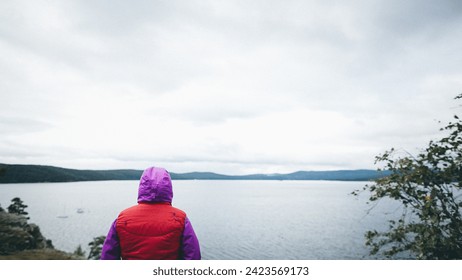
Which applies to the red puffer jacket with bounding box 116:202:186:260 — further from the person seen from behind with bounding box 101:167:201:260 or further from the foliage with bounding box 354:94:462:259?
the foliage with bounding box 354:94:462:259

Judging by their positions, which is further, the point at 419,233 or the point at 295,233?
the point at 295,233

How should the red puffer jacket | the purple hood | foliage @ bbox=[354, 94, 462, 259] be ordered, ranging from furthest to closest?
foliage @ bbox=[354, 94, 462, 259] → the purple hood → the red puffer jacket

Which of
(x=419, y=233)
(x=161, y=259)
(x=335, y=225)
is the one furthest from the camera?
(x=335, y=225)

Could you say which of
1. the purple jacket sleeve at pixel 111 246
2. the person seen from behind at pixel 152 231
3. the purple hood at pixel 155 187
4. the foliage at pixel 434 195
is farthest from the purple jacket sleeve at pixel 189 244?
the foliage at pixel 434 195

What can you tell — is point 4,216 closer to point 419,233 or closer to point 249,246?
point 419,233

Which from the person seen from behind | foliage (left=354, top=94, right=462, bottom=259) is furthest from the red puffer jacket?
foliage (left=354, top=94, right=462, bottom=259)

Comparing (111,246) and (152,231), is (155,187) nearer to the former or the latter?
(152,231)

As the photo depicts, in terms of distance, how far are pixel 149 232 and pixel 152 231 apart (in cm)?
3

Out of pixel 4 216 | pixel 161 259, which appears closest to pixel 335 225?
pixel 4 216

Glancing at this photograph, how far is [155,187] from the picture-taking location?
8.73 feet

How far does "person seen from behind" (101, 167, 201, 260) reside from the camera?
255cm
